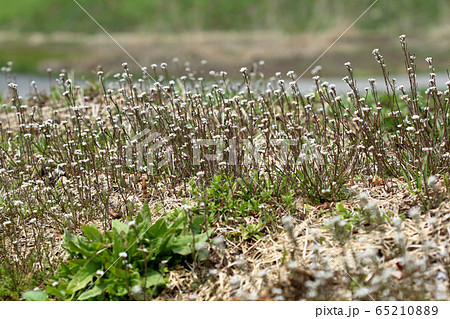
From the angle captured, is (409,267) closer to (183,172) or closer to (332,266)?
(332,266)

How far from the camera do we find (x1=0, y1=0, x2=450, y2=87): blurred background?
1438 inches

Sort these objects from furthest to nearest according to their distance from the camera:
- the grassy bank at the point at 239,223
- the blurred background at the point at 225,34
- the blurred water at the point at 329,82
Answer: the blurred background at the point at 225,34, the blurred water at the point at 329,82, the grassy bank at the point at 239,223

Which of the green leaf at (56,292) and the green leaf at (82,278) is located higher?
the green leaf at (82,278)

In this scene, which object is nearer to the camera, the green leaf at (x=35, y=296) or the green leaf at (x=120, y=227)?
the green leaf at (x=35, y=296)

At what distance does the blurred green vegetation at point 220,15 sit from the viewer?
4244 cm

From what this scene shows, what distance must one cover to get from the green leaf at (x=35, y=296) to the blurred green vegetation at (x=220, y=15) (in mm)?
42005

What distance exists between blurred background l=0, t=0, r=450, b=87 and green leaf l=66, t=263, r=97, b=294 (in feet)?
91.7

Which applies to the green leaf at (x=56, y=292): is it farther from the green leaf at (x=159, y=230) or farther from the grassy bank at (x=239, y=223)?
the green leaf at (x=159, y=230)

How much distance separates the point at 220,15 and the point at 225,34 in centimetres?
456

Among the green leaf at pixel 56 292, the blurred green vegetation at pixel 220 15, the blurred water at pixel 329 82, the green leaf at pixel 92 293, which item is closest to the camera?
the green leaf at pixel 92 293

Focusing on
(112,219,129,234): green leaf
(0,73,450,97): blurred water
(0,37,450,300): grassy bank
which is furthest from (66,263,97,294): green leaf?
(0,73,450,97): blurred water

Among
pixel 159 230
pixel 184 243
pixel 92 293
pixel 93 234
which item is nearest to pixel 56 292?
A: pixel 92 293

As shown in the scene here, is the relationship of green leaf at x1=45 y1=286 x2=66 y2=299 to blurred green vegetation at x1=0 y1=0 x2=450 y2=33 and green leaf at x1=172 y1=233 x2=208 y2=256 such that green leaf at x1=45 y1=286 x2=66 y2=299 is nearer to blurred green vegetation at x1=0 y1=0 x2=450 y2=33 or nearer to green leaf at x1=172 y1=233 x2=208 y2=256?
green leaf at x1=172 y1=233 x2=208 y2=256

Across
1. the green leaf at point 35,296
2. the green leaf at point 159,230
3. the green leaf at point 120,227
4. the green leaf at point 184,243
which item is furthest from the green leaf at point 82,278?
the green leaf at point 184,243
